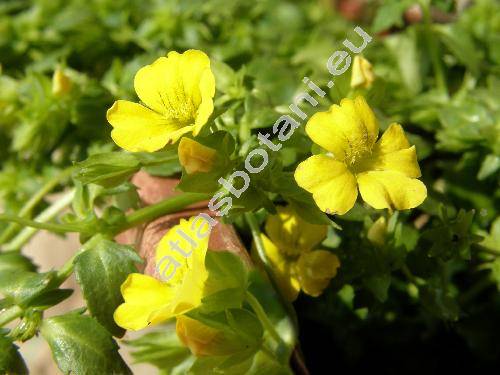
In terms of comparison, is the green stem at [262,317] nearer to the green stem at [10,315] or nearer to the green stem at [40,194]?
the green stem at [10,315]

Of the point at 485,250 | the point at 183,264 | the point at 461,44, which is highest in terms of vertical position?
the point at 183,264

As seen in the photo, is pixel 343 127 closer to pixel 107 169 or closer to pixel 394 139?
pixel 394 139

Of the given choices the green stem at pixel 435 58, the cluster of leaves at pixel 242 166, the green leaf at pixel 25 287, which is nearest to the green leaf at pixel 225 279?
the cluster of leaves at pixel 242 166

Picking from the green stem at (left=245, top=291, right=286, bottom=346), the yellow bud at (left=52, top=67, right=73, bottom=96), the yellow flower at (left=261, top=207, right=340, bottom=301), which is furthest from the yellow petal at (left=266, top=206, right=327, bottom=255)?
the yellow bud at (left=52, top=67, right=73, bottom=96)

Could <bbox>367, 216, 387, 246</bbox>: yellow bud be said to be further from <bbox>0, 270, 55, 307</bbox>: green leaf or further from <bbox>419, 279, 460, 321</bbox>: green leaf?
<bbox>0, 270, 55, 307</bbox>: green leaf

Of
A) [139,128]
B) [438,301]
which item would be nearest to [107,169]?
[139,128]

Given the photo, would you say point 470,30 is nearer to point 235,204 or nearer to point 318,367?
point 318,367
